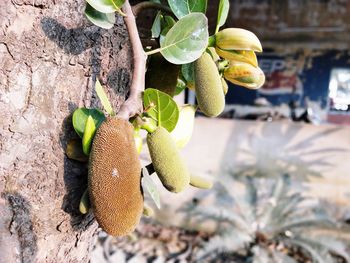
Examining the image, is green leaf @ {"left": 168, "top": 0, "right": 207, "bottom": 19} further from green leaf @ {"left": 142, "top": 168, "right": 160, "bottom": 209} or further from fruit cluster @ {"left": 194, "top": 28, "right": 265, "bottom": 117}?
green leaf @ {"left": 142, "top": 168, "right": 160, "bottom": 209}

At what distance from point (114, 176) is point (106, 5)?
6.4 inches

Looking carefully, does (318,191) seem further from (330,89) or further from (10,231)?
(10,231)

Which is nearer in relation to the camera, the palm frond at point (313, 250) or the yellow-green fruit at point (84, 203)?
the yellow-green fruit at point (84, 203)

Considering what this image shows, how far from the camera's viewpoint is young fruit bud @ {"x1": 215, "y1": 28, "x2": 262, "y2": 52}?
0.48 m

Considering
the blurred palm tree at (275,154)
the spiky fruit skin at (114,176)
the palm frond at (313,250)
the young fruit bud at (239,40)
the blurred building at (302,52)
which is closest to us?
the spiky fruit skin at (114,176)

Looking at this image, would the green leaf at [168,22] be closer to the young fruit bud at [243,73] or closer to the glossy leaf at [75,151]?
the young fruit bud at [243,73]

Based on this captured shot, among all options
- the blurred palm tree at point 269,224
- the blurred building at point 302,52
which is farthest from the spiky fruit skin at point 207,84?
the blurred building at point 302,52

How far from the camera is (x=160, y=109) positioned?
1.46ft

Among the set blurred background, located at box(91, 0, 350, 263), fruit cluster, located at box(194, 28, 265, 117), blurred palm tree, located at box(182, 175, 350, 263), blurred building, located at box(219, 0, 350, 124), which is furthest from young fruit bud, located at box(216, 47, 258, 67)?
blurred building, located at box(219, 0, 350, 124)

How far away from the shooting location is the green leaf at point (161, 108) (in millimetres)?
432

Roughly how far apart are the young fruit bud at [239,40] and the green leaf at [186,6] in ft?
0.13

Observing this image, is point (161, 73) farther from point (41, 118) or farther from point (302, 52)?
point (302, 52)

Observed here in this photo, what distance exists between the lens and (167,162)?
42cm

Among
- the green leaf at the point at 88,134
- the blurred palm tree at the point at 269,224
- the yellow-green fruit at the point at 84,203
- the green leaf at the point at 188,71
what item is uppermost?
the green leaf at the point at 188,71
